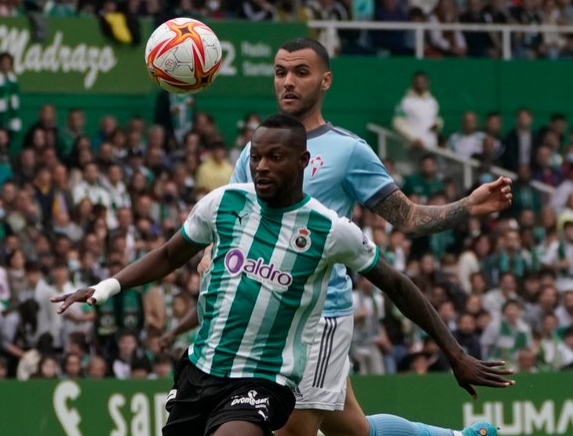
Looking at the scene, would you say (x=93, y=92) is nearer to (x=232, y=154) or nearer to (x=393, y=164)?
(x=232, y=154)

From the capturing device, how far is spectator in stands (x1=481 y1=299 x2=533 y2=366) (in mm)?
16797

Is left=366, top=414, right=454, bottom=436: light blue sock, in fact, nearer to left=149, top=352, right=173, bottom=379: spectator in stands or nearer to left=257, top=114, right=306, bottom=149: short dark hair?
left=257, top=114, right=306, bottom=149: short dark hair

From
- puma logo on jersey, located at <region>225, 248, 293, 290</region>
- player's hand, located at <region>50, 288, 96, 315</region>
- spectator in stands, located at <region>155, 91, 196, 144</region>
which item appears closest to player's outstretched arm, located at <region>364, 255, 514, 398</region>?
puma logo on jersey, located at <region>225, 248, 293, 290</region>

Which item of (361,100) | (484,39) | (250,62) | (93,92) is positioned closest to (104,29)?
(93,92)

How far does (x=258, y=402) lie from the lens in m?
7.02

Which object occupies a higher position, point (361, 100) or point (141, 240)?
point (361, 100)

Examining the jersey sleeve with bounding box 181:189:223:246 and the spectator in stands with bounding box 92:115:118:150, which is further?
the spectator in stands with bounding box 92:115:118:150

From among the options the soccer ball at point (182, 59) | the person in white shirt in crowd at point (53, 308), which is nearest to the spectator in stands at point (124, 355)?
the person in white shirt in crowd at point (53, 308)

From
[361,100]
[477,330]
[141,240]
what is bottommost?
[477,330]

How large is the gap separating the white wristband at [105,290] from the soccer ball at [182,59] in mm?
1894

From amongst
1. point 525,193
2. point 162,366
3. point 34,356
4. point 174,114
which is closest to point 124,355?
point 162,366

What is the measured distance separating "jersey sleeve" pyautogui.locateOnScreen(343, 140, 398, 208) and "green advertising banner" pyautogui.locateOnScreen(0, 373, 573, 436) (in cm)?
521

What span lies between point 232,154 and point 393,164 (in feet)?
7.86

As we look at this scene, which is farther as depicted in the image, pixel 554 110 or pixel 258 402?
pixel 554 110
